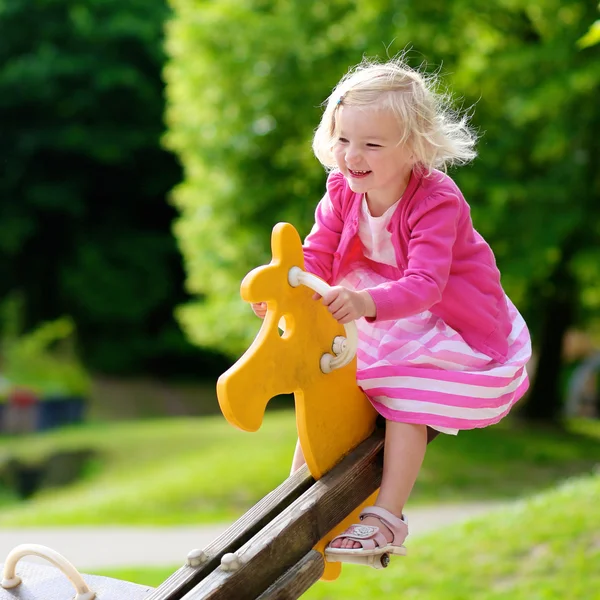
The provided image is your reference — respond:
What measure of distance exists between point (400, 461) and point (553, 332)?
40.3 ft

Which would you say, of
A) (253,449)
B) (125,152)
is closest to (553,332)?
(253,449)

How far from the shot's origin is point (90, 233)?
22312mm

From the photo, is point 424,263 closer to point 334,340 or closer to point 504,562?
point 334,340

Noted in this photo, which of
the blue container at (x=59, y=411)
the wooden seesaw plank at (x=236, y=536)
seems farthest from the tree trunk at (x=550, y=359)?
the wooden seesaw plank at (x=236, y=536)

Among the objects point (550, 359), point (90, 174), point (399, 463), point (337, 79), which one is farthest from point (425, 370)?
point (90, 174)

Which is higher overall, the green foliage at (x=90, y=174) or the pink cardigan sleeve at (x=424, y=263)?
the green foliage at (x=90, y=174)

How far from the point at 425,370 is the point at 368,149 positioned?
517 millimetres

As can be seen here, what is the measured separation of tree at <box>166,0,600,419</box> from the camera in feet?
34.6

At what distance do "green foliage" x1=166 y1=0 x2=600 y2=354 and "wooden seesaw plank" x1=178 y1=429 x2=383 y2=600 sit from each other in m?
8.33

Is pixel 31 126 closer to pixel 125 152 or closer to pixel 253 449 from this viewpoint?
pixel 125 152

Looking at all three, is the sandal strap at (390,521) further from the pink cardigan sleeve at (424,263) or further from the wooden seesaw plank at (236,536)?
the pink cardigan sleeve at (424,263)

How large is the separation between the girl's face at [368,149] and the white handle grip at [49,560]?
1025 millimetres

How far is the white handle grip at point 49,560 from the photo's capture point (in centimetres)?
200

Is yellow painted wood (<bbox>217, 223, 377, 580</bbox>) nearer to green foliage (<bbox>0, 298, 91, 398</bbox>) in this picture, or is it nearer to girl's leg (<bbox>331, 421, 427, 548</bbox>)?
girl's leg (<bbox>331, 421, 427, 548</bbox>)
